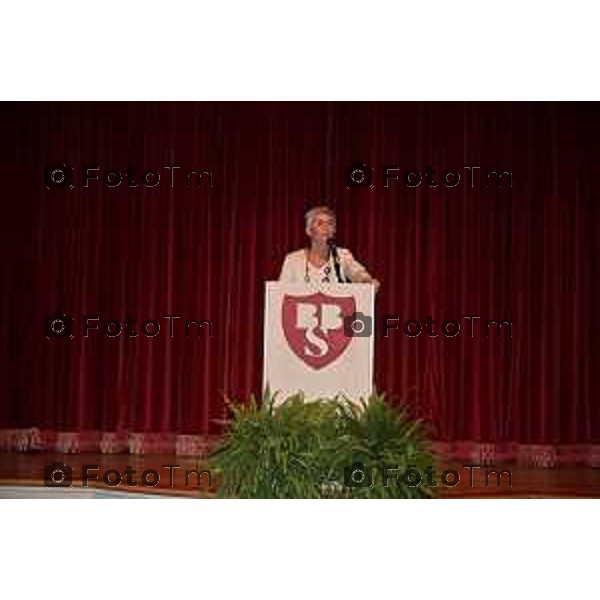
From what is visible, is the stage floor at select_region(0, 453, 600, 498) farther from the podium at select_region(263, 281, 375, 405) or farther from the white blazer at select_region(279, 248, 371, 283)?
the podium at select_region(263, 281, 375, 405)

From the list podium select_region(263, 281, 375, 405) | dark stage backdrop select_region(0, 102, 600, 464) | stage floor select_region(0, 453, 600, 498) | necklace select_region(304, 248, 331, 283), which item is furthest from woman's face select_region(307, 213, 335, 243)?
podium select_region(263, 281, 375, 405)

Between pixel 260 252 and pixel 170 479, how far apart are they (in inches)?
72.0

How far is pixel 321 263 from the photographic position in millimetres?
5051

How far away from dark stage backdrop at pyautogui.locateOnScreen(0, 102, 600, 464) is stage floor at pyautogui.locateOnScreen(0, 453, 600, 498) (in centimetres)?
34

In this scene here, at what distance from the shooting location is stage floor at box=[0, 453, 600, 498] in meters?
4.84

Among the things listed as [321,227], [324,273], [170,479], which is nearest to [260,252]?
[321,227]

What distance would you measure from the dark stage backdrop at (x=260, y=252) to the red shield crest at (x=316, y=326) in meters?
2.95

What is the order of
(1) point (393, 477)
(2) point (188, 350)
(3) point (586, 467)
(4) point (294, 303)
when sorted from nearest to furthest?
(1) point (393, 477) < (4) point (294, 303) < (3) point (586, 467) < (2) point (188, 350)

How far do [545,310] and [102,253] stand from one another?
2986mm

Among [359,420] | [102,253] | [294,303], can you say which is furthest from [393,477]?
[102,253]

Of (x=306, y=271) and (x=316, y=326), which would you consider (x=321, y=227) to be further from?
(x=316, y=326)

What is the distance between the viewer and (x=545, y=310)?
630 centimetres

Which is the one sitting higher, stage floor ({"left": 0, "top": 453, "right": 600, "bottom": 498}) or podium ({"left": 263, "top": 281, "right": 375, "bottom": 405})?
podium ({"left": 263, "top": 281, "right": 375, "bottom": 405})

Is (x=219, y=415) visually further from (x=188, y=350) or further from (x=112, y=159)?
(x=112, y=159)
